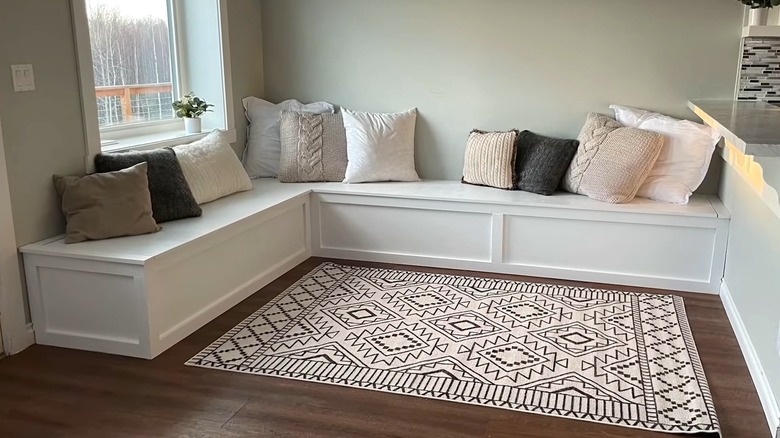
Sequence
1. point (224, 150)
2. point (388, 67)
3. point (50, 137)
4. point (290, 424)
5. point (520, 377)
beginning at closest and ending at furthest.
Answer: point (290, 424)
point (520, 377)
point (50, 137)
point (224, 150)
point (388, 67)

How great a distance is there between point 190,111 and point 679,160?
2742 millimetres

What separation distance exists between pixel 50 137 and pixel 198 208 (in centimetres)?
75

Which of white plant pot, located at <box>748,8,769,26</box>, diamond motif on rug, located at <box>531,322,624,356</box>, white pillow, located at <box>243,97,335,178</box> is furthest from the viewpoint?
white pillow, located at <box>243,97,335,178</box>

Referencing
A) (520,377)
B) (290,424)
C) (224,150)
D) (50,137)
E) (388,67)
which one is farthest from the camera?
(388,67)

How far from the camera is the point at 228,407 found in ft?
8.02

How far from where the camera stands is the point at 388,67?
14.5 feet

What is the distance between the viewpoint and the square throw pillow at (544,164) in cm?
392

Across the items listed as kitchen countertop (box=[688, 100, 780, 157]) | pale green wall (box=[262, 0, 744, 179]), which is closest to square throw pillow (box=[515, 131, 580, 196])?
pale green wall (box=[262, 0, 744, 179])

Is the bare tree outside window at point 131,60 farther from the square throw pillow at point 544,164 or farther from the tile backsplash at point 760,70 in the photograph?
the tile backsplash at point 760,70

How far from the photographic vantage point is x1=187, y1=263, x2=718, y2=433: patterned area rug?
8.19ft

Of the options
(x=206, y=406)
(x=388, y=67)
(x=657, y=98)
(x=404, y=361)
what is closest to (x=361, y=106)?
(x=388, y=67)

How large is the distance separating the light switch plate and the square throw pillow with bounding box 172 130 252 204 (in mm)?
845

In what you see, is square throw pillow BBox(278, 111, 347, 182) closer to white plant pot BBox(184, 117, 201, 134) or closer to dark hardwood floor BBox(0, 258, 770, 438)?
white plant pot BBox(184, 117, 201, 134)

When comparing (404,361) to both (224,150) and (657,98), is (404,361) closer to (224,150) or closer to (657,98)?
(224,150)
